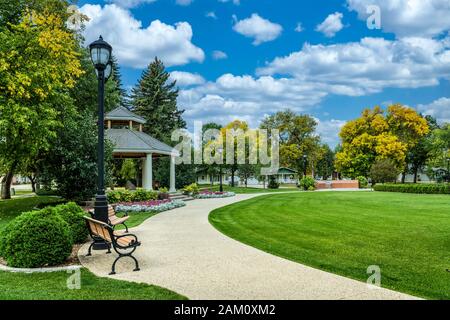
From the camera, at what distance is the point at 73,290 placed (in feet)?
17.2

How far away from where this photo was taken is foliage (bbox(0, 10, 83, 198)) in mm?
13680

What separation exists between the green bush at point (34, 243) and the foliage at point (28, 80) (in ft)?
24.6

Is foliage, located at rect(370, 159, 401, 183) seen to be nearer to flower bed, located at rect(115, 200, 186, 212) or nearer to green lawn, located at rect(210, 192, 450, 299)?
green lawn, located at rect(210, 192, 450, 299)

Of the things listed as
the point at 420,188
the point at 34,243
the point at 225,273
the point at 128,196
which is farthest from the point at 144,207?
the point at 420,188

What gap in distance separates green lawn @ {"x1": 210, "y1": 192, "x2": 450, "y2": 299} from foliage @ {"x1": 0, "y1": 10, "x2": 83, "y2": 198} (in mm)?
7956

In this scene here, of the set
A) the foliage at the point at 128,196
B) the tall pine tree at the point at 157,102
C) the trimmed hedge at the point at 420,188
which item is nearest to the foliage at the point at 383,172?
the trimmed hedge at the point at 420,188

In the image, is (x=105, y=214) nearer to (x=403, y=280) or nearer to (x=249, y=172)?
(x=403, y=280)

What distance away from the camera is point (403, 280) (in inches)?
230

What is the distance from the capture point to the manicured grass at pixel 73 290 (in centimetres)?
493

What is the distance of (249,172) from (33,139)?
37242 mm

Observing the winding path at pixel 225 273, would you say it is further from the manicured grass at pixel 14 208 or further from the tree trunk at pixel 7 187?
the tree trunk at pixel 7 187

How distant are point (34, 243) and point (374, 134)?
5076 cm

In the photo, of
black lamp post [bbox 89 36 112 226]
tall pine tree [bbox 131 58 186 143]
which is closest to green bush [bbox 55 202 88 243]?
black lamp post [bbox 89 36 112 226]
